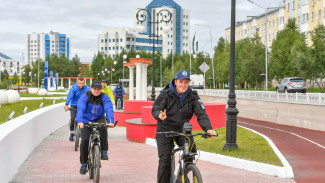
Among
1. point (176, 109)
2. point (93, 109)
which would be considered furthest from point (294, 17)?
point (176, 109)

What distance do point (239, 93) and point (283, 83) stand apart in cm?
630

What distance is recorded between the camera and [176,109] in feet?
17.3

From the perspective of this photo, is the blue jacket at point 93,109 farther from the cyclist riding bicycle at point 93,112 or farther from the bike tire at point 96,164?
the bike tire at point 96,164

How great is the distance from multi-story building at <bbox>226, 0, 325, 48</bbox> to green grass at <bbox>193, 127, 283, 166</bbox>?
115 ft

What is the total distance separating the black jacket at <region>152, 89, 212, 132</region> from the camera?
17.3ft

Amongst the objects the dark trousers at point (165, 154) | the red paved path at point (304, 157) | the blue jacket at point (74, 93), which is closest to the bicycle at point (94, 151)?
the dark trousers at point (165, 154)

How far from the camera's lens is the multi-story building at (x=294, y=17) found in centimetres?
6600

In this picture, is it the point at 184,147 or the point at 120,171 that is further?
the point at 120,171

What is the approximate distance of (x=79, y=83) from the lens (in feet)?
36.0

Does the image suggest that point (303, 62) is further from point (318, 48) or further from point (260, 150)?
point (260, 150)

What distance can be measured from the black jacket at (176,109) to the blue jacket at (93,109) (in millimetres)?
2173

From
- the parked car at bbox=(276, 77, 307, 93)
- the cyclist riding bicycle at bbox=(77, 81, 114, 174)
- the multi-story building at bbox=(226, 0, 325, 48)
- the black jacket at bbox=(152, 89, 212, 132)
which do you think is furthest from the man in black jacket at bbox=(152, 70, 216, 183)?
the multi-story building at bbox=(226, 0, 325, 48)

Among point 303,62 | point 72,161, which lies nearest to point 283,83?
point 303,62

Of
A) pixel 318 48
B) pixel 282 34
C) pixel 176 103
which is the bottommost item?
pixel 176 103
